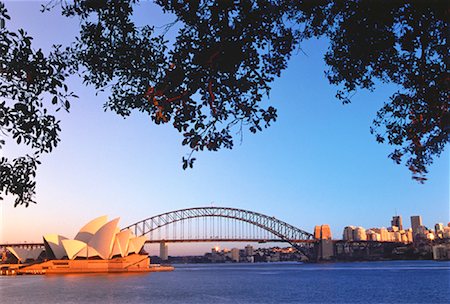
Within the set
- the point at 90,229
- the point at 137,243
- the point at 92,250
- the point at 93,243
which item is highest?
the point at 90,229

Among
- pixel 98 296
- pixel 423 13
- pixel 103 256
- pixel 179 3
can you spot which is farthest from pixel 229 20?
pixel 103 256

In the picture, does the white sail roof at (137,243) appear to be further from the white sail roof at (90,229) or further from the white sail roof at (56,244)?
the white sail roof at (56,244)

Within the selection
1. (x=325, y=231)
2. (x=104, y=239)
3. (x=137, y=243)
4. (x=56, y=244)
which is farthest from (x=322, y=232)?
(x=56, y=244)

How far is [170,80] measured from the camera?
5367 millimetres

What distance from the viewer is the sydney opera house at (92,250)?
115 meters

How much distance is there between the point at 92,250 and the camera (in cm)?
11756

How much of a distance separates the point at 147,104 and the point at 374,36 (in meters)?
3.03

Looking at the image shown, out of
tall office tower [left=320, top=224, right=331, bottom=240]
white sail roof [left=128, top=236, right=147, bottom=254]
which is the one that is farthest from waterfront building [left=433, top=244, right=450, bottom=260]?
white sail roof [left=128, top=236, right=147, bottom=254]

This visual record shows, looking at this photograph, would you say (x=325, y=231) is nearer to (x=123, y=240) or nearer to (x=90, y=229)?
(x=123, y=240)

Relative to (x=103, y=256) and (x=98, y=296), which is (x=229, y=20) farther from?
(x=103, y=256)

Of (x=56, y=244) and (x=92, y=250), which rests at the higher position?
(x=56, y=244)

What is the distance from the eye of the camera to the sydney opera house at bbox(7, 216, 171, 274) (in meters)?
115

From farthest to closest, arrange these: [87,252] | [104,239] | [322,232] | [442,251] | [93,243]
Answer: [442,251]
[322,232]
[87,252]
[93,243]
[104,239]

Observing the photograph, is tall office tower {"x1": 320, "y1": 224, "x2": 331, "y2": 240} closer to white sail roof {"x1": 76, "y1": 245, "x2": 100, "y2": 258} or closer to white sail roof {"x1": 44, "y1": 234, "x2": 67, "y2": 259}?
white sail roof {"x1": 76, "y1": 245, "x2": 100, "y2": 258}
